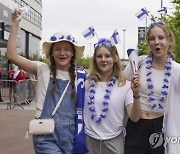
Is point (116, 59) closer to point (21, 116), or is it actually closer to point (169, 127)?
point (169, 127)

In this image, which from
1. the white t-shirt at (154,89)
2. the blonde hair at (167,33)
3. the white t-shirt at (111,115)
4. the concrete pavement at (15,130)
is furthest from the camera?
the concrete pavement at (15,130)

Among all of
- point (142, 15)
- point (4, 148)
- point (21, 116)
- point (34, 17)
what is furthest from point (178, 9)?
point (34, 17)

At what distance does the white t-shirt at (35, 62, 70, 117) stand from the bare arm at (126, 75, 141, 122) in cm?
61

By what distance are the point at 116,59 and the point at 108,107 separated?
489mm

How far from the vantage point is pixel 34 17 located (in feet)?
175

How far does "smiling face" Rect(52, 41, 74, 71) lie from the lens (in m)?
3.73

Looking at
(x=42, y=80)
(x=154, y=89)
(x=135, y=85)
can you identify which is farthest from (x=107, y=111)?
(x=42, y=80)

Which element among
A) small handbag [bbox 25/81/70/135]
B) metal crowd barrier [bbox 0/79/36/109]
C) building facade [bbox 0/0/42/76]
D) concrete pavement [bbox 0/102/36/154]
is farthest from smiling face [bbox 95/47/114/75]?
building facade [bbox 0/0/42/76]

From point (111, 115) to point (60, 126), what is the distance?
18.5 inches

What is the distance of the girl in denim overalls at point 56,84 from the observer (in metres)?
3.60

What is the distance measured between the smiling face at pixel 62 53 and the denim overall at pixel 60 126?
0.24 meters

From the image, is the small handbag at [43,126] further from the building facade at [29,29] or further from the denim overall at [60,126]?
the building facade at [29,29]

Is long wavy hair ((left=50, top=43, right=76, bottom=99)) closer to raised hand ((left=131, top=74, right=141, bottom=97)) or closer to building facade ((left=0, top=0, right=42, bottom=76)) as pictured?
raised hand ((left=131, top=74, right=141, bottom=97))

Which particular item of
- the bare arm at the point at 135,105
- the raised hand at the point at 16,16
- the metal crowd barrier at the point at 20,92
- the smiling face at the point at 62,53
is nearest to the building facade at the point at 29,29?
the metal crowd barrier at the point at 20,92
